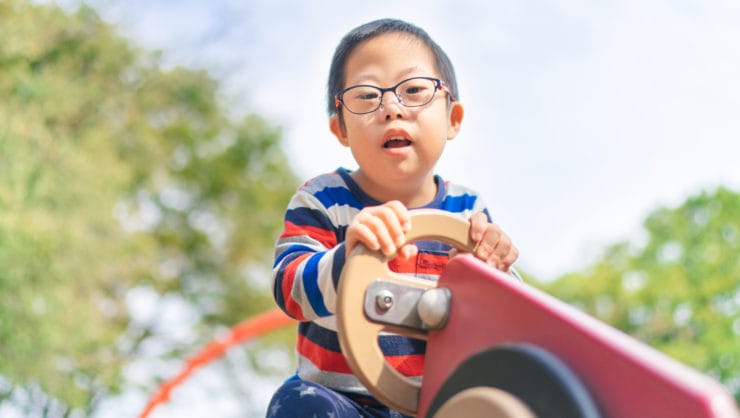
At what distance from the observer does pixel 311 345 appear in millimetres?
2039

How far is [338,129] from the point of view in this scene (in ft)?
7.47

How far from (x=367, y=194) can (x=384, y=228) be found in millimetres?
569

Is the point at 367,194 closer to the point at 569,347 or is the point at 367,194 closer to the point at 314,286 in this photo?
the point at 314,286

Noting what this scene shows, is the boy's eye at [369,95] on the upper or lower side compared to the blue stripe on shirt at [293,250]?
upper

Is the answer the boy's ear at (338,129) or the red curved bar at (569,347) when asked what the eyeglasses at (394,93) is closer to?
the boy's ear at (338,129)

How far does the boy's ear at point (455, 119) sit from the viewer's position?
2.27m

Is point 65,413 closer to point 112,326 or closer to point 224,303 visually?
point 112,326

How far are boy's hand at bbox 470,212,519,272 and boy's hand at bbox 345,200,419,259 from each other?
0.19m

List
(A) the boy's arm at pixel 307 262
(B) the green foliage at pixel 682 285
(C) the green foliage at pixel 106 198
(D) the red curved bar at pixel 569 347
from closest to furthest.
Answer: (D) the red curved bar at pixel 569 347, (A) the boy's arm at pixel 307 262, (C) the green foliage at pixel 106 198, (B) the green foliage at pixel 682 285

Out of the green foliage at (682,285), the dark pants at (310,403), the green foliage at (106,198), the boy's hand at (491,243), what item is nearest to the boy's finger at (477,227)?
the boy's hand at (491,243)

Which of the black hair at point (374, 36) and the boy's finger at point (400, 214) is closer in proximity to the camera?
the boy's finger at point (400, 214)

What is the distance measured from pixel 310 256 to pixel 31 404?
39.6ft

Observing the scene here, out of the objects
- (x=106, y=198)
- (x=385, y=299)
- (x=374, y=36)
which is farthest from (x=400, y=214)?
(x=106, y=198)

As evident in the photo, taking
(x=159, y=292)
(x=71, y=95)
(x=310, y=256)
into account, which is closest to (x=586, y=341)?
(x=310, y=256)
